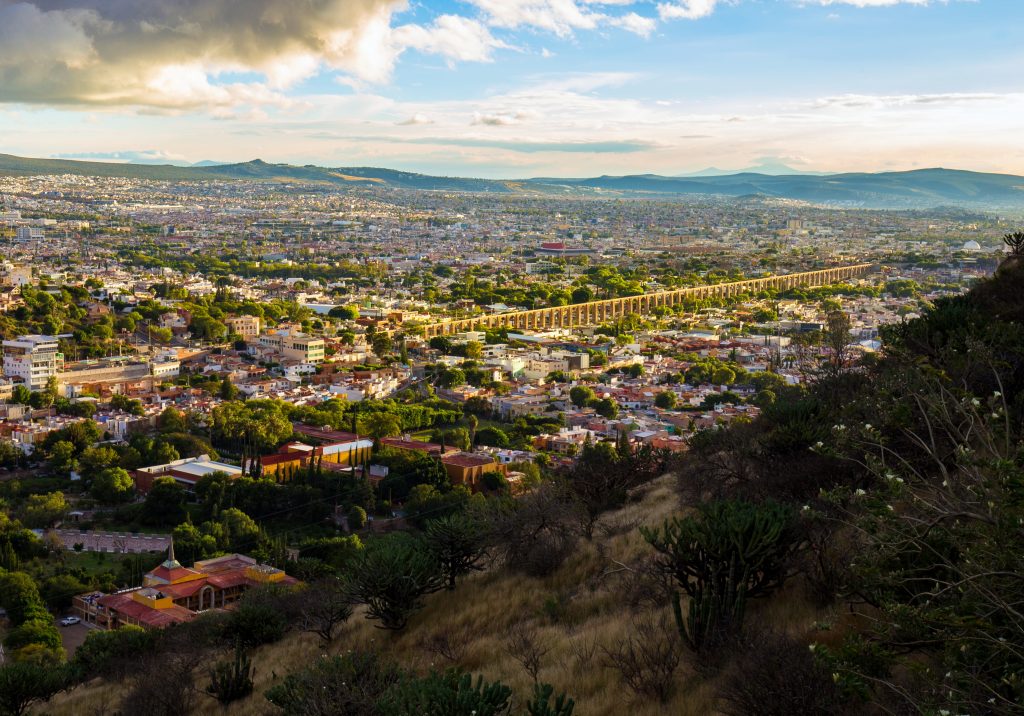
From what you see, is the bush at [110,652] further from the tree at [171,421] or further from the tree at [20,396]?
the tree at [20,396]

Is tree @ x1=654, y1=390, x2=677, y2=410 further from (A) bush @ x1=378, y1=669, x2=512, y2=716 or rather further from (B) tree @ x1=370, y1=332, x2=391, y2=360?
(A) bush @ x1=378, y1=669, x2=512, y2=716

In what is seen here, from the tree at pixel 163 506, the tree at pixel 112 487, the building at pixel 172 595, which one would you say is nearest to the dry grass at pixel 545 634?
the building at pixel 172 595

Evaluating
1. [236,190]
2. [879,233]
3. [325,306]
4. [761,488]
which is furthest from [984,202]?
[761,488]

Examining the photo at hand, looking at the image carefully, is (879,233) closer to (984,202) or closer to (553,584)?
(553,584)

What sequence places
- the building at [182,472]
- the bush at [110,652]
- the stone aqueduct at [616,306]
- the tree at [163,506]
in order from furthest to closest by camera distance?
the stone aqueduct at [616,306], the building at [182,472], the tree at [163,506], the bush at [110,652]

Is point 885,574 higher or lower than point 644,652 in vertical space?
higher

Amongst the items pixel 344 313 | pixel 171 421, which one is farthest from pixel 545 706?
pixel 344 313
